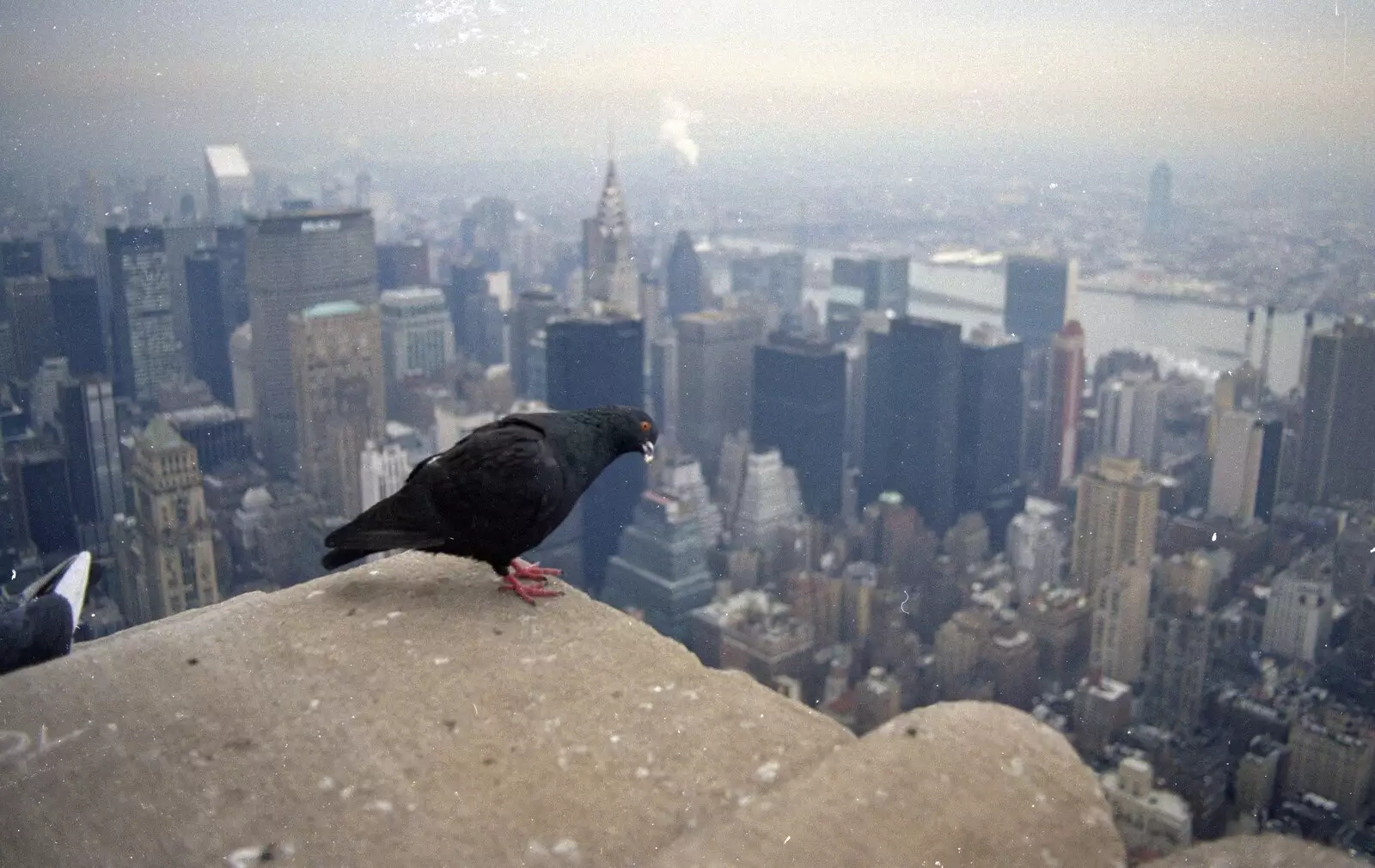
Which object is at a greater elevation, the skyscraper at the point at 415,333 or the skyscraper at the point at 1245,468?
the skyscraper at the point at 415,333

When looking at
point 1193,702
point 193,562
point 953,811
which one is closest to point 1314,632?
point 1193,702

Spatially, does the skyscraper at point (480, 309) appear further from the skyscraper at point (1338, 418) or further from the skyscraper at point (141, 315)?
the skyscraper at point (1338, 418)

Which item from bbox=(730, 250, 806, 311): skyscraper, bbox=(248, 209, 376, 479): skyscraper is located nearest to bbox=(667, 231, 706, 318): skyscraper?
bbox=(730, 250, 806, 311): skyscraper

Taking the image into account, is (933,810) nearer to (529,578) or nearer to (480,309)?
(529,578)

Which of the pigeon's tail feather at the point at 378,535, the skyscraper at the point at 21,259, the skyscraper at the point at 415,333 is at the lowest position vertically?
the skyscraper at the point at 415,333

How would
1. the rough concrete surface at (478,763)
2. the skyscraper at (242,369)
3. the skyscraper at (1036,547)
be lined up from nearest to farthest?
1. the rough concrete surface at (478,763)
2. the skyscraper at (1036,547)
3. the skyscraper at (242,369)

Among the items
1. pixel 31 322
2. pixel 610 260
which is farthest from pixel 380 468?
pixel 610 260

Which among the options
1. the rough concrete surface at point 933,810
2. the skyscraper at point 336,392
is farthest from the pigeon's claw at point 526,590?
the skyscraper at point 336,392
